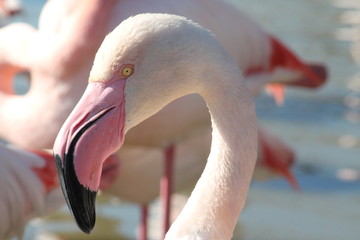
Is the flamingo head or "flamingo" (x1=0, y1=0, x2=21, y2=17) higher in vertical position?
the flamingo head

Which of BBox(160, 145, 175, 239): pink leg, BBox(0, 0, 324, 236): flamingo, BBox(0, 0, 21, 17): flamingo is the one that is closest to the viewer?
BBox(0, 0, 324, 236): flamingo

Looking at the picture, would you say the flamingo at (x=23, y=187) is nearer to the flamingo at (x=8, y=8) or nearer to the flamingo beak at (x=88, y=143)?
the flamingo beak at (x=88, y=143)

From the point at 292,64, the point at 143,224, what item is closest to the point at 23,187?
the point at 143,224

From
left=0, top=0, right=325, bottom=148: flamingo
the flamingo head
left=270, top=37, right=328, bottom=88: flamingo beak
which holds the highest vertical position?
the flamingo head

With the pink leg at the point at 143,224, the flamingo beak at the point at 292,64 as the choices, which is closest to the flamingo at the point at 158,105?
the pink leg at the point at 143,224

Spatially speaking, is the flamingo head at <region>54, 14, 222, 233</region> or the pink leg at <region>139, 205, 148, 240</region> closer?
the flamingo head at <region>54, 14, 222, 233</region>

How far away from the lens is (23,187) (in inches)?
160

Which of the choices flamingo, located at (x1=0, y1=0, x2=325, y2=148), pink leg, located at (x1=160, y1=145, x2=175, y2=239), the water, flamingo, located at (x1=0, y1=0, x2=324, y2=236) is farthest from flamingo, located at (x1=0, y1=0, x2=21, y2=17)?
pink leg, located at (x1=160, y1=145, x2=175, y2=239)

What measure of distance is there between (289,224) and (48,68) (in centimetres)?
191

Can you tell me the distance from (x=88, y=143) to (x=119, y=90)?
0.14m

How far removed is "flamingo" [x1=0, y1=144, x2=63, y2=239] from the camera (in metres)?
3.97

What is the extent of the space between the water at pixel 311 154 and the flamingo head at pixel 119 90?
3.15 m

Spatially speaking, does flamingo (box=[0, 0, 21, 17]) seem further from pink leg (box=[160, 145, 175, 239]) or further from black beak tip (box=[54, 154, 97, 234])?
black beak tip (box=[54, 154, 97, 234])

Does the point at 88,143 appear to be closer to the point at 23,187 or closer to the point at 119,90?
the point at 119,90
